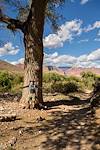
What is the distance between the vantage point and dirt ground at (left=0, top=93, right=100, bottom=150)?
747cm

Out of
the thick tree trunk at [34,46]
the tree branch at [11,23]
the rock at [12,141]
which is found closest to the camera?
the rock at [12,141]

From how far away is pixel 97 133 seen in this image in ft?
25.8

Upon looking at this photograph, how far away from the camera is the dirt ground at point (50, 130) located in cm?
747

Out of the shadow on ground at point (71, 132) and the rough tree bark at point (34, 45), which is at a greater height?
the rough tree bark at point (34, 45)

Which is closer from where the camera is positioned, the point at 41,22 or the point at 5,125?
the point at 5,125

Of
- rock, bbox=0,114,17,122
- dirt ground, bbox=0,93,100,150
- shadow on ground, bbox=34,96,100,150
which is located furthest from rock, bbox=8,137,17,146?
rock, bbox=0,114,17,122

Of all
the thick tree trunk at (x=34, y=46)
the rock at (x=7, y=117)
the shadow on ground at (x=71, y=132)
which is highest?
the thick tree trunk at (x=34, y=46)

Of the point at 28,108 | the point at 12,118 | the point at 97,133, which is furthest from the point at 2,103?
the point at 97,133

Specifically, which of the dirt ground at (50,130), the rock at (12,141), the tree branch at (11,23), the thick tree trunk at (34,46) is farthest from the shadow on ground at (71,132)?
the tree branch at (11,23)

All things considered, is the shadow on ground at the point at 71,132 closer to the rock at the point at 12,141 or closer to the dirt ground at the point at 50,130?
the dirt ground at the point at 50,130

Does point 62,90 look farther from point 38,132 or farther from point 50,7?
point 38,132

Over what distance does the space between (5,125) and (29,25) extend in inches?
145

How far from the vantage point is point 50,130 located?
8.63 meters

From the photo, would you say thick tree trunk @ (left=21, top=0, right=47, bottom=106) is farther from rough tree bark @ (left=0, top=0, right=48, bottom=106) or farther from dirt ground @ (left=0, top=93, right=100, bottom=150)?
dirt ground @ (left=0, top=93, right=100, bottom=150)
